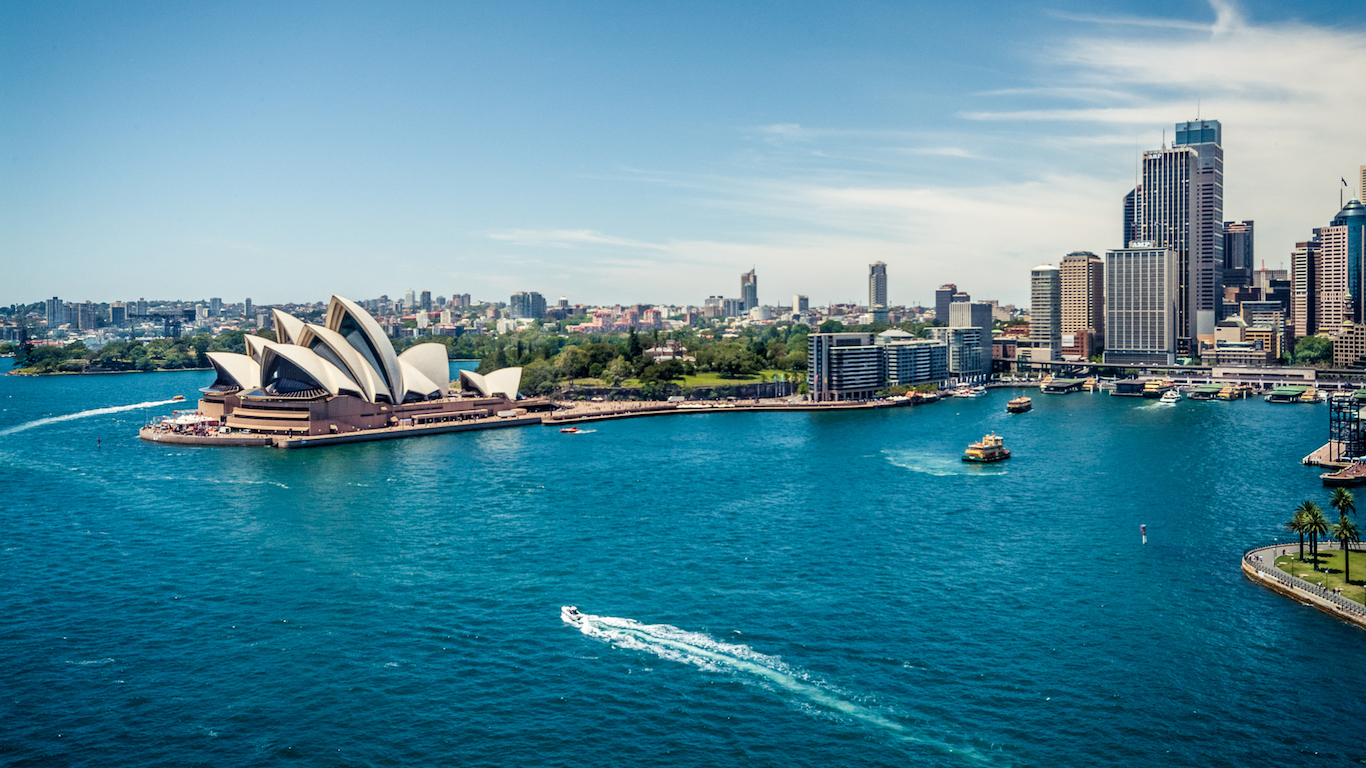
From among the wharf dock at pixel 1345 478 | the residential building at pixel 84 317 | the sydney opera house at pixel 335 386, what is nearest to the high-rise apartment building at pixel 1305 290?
the wharf dock at pixel 1345 478

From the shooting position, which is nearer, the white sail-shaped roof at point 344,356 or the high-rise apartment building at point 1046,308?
the white sail-shaped roof at point 344,356

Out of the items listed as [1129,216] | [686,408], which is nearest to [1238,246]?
[1129,216]

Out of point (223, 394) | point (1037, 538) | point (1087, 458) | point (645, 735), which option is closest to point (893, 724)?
point (645, 735)

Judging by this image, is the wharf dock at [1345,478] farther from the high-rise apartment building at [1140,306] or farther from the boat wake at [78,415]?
the high-rise apartment building at [1140,306]

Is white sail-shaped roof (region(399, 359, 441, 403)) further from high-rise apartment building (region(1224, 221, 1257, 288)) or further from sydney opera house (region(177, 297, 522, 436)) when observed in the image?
high-rise apartment building (region(1224, 221, 1257, 288))

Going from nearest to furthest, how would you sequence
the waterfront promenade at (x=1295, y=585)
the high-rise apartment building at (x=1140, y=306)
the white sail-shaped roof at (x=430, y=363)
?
the waterfront promenade at (x=1295, y=585) → the white sail-shaped roof at (x=430, y=363) → the high-rise apartment building at (x=1140, y=306)

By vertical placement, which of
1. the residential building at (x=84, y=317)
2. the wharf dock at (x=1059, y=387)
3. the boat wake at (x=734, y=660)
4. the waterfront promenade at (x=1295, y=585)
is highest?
the residential building at (x=84, y=317)
